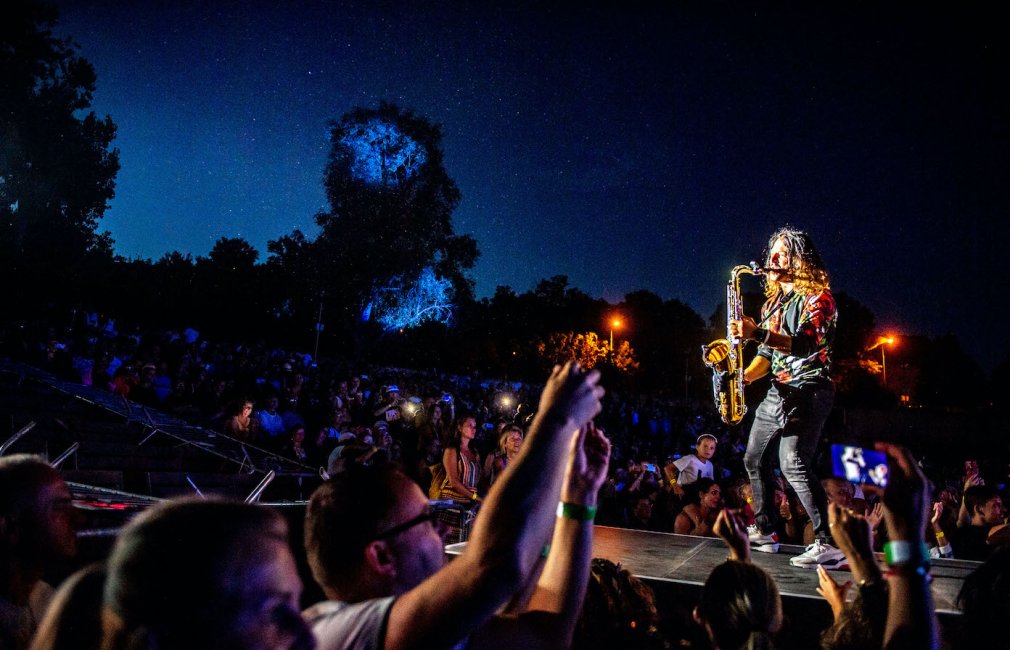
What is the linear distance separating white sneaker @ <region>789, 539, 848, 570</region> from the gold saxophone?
107cm

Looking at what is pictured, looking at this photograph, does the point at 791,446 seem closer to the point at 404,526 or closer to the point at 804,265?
the point at 804,265

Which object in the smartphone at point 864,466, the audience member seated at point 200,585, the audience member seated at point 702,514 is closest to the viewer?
the audience member seated at point 200,585

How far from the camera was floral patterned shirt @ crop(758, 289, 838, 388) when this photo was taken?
4.28 metres

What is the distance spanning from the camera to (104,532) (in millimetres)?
2936

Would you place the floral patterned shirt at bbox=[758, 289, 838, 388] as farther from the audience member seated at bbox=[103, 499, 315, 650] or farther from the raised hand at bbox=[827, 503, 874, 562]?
the audience member seated at bbox=[103, 499, 315, 650]

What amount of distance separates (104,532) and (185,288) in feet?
132

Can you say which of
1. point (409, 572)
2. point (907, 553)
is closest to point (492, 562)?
point (409, 572)

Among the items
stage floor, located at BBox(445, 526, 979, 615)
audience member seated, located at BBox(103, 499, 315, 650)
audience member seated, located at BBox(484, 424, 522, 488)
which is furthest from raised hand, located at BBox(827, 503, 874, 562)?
audience member seated, located at BBox(484, 424, 522, 488)

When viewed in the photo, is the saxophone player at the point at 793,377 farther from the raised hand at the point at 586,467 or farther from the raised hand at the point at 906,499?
the raised hand at the point at 586,467

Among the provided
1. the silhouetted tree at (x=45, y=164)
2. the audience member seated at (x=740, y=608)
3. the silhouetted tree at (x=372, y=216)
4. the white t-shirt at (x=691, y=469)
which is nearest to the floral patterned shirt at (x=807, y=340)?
the audience member seated at (x=740, y=608)

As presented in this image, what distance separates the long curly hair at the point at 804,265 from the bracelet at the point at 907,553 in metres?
3.10

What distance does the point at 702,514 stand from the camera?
22.7 ft

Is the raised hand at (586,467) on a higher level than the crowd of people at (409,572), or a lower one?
higher

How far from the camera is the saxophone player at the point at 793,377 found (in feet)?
13.8
